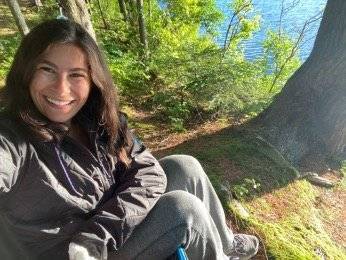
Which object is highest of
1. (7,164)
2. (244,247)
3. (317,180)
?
(7,164)

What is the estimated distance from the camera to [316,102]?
164 inches

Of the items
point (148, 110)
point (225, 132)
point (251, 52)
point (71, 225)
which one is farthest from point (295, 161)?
point (251, 52)

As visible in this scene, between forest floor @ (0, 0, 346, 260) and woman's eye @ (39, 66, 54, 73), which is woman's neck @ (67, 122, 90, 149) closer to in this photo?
woman's eye @ (39, 66, 54, 73)

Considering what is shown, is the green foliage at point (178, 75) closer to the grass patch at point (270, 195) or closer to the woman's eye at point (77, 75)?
the grass patch at point (270, 195)

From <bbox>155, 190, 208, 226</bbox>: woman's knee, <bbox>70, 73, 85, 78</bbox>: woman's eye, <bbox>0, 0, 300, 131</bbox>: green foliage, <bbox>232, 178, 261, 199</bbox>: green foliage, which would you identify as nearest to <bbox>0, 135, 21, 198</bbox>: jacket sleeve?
<bbox>70, 73, 85, 78</bbox>: woman's eye

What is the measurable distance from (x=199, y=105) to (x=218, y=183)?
228cm

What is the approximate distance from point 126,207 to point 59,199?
34 cm

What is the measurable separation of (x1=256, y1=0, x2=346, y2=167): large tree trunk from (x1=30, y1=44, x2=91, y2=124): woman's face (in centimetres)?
267

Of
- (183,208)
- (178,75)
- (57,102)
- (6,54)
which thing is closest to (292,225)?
(183,208)

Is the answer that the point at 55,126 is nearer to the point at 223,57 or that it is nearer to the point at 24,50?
the point at 24,50

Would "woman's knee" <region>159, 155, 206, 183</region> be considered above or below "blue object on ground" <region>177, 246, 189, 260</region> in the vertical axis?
above

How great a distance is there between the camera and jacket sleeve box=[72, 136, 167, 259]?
184 cm

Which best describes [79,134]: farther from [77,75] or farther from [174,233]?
[174,233]

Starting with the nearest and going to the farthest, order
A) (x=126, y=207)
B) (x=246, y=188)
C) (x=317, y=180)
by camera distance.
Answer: (x=126, y=207)
(x=246, y=188)
(x=317, y=180)
